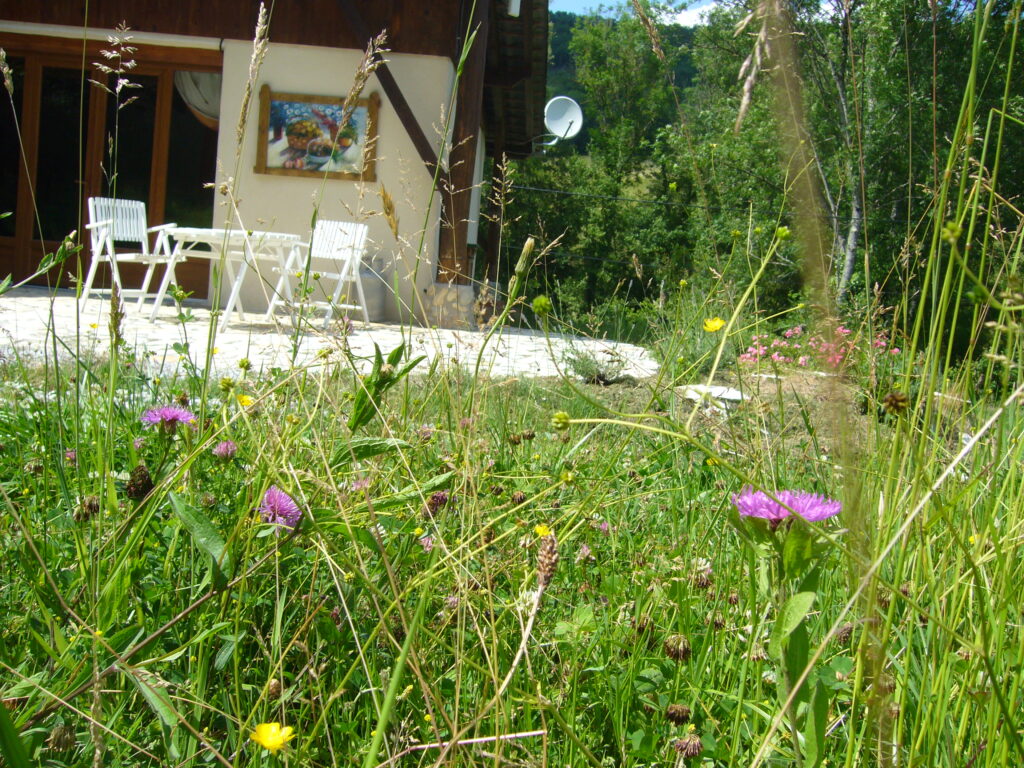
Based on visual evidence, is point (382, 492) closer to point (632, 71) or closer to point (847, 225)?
point (847, 225)

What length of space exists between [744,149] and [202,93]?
22.8 ft

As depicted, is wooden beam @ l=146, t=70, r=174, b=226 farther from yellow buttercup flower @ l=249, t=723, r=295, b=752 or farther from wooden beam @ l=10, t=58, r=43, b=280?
yellow buttercup flower @ l=249, t=723, r=295, b=752

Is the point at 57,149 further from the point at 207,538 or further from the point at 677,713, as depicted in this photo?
the point at 677,713

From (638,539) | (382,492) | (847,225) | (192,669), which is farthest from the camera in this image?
(847,225)

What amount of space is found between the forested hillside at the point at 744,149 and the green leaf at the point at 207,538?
603mm

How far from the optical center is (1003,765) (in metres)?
0.70

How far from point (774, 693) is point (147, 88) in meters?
9.45

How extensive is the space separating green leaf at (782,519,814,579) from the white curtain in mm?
9335

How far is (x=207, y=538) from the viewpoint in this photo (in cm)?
91

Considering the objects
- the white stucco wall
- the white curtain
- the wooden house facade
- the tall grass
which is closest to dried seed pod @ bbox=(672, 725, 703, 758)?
the tall grass

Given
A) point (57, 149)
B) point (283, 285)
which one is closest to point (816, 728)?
point (283, 285)

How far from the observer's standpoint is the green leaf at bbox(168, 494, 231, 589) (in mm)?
895

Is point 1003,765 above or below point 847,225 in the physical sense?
below

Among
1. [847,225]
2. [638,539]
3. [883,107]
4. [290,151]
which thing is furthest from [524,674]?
[847,225]
